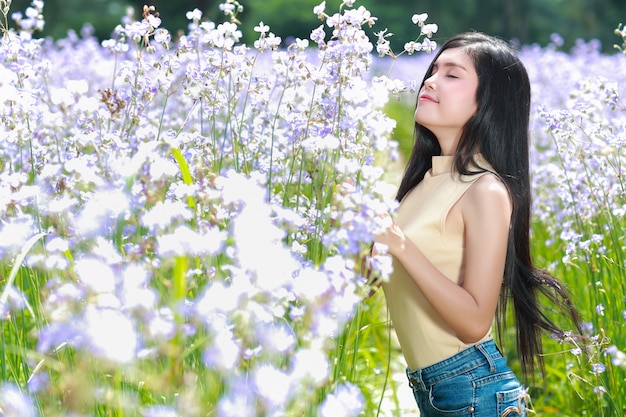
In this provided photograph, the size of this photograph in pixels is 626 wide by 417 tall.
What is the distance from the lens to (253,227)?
1320 millimetres

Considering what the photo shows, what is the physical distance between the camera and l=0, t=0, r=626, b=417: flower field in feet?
4.38

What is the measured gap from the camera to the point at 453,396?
2561 mm

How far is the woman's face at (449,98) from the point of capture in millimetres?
2655

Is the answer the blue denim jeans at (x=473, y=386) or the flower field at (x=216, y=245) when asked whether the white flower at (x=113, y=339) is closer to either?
the flower field at (x=216, y=245)

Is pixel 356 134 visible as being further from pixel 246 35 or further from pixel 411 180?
pixel 246 35

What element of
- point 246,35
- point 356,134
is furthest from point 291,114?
point 246,35

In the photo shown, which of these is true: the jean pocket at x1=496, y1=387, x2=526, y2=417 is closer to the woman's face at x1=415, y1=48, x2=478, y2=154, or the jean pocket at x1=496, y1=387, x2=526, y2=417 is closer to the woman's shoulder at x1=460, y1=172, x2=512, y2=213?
the woman's shoulder at x1=460, y1=172, x2=512, y2=213

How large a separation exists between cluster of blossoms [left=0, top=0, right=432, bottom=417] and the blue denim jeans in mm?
495

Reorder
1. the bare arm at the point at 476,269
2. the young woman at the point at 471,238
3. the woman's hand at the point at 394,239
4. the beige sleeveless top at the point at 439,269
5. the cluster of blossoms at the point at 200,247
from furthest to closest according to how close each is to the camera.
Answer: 1. the beige sleeveless top at the point at 439,269
2. the young woman at the point at 471,238
3. the bare arm at the point at 476,269
4. the woman's hand at the point at 394,239
5. the cluster of blossoms at the point at 200,247

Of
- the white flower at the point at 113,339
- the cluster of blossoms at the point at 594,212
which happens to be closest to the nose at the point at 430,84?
the cluster of blossoms at the point at 594,212

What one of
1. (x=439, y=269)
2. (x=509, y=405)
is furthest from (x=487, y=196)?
(x=509, y=405)

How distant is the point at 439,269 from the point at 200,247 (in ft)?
4.58

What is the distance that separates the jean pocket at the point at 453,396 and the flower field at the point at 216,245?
0.91 feet

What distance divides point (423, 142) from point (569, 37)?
3348 centimetres
